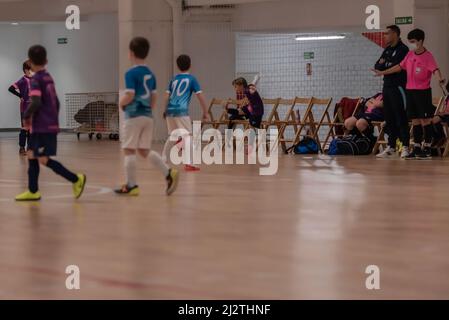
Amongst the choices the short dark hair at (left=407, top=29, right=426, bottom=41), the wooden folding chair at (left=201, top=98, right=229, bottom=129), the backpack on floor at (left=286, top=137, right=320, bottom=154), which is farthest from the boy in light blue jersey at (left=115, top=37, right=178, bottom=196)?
the backpack on floor at (left=286, top=137, right=320, bottom=154)

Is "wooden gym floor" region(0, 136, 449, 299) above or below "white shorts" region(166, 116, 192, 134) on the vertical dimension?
below

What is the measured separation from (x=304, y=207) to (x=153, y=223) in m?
1.74

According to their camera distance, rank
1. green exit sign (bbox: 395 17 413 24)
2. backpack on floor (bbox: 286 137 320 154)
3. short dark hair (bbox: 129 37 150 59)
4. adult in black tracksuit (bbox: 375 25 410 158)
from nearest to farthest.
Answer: short dark hair (bbox: 129 37 150 59) → adult in black tracksuit (bbox: 375 25 410 158) → green exit sign (bbox: 395 17 413 24) → backpack on floor (bbox: 286 137 320 154)

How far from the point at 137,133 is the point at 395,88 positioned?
22.4ft

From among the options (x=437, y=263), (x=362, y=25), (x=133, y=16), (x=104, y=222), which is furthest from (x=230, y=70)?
(x=437, y=263)

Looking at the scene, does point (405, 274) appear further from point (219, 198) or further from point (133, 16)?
point (133, 16)

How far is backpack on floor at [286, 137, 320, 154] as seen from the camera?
1777 cm

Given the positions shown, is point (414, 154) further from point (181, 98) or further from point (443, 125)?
point (181, 98)

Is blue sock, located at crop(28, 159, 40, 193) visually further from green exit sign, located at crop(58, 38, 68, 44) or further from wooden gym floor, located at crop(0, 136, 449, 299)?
green exit sign, located at crop(58, 38, 68, 44)

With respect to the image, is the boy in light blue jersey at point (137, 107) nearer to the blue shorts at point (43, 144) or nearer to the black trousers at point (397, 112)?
the blue shorts at point (43, 144)

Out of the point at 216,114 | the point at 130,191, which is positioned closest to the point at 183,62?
the point at 130,191

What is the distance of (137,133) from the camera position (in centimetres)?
979

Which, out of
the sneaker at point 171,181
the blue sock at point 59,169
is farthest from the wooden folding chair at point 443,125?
the blue sock at point 59,169

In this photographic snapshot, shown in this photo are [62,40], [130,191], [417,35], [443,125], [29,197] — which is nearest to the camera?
[29,197]
